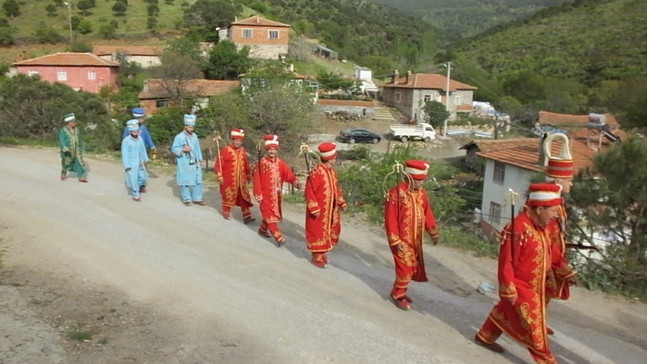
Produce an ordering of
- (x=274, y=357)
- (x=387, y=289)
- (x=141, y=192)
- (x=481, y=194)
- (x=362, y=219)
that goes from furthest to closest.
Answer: (x=481, y=194), (x=141, y=192), (x=362, y=219), (x=387, y=289), (x=274, y=357)

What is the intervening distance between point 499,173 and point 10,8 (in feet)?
231

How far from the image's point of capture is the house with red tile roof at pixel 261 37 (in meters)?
61.4

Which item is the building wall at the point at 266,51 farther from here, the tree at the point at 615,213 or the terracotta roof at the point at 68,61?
the tree at the point at 615,213

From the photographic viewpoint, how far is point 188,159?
32.6 ft

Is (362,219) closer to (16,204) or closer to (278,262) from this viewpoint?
(278,262)

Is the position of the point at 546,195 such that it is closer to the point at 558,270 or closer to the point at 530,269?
the point at 530,269

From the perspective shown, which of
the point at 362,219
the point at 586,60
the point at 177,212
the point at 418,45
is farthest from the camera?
the point at 418,45

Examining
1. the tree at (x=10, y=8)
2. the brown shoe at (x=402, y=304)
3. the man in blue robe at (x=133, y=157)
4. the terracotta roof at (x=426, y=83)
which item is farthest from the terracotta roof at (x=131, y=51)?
the brown shoe at (x=402, y=304)

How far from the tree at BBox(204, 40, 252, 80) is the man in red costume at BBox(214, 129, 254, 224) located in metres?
46.2

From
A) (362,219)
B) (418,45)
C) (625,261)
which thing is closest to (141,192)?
(362,219)

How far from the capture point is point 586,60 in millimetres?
72625

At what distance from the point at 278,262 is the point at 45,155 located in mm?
10786

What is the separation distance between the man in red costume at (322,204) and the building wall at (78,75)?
4799 cm

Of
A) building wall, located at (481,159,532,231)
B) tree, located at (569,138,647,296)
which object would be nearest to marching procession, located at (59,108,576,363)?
tree, located at (569,138,647,296)
